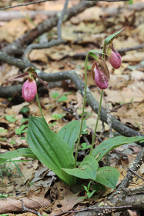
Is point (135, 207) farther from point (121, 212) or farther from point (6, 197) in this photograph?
point (6, 197)

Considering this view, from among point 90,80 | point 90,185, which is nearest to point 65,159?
point 90,185

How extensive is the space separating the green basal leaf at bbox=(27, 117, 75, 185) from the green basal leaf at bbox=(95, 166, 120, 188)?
198 mm

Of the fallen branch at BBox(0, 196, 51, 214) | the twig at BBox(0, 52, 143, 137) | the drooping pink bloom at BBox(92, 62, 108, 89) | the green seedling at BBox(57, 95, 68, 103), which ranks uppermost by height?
the drooping pink bloom at BBox(92, 62, 108, 89)

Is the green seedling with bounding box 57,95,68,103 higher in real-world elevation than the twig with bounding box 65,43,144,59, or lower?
lower

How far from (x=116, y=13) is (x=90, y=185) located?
4.12 m

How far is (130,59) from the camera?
147 inches

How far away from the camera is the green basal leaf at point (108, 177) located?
155cm

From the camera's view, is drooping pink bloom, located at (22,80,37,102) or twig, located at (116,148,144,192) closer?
twig, located at (116,148,144,192)

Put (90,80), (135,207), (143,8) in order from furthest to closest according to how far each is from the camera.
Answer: (143,8)
(90,80)
(135,207)

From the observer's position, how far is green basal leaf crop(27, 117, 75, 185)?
5.62ft

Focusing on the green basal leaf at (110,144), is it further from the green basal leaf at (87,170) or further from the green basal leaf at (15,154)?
the green basal leaf at (15,154)

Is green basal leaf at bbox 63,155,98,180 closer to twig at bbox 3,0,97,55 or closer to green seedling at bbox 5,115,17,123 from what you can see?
green seedling at bbox 5,115,17,123

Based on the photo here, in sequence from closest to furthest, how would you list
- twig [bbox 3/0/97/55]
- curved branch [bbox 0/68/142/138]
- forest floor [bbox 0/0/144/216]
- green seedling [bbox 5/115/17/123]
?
forest floor [bbox 0/0/144/216] → curved branch [bbox 0/68/142/138] → green seedling [bbox 5/115/17/123] → twig [bbox 3/0/97/55]

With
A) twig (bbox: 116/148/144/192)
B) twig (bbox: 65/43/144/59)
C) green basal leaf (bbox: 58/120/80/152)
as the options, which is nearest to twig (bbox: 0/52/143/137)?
green basal leaf (bbox: 58/120/80/152)
